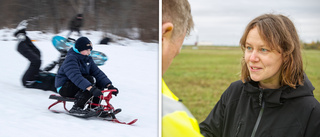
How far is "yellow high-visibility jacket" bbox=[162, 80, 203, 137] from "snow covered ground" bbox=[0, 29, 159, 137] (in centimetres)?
8

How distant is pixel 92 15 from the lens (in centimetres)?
91

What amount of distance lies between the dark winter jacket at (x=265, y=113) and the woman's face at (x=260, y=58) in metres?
0.08

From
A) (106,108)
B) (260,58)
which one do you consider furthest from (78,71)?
(260,58)

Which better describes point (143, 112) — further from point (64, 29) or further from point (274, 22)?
point (274, 22)

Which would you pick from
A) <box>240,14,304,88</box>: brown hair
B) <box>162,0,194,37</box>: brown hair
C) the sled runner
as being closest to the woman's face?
<box>240,14,304,88</box>: brown hair

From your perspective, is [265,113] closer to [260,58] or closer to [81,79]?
[260,58]

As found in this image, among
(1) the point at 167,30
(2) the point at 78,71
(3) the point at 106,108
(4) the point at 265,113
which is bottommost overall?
(4) the point at 265,113

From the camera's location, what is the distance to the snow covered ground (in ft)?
2.88

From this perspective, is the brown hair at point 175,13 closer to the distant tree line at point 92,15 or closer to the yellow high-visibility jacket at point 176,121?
the distant tree line at point 92,15

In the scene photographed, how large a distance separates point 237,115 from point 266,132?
161 millimetres

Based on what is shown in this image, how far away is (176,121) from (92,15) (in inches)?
15.4

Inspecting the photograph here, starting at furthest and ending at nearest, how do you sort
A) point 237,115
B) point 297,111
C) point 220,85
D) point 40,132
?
point 220,85, point 237,115, point 297,111, point 40,132

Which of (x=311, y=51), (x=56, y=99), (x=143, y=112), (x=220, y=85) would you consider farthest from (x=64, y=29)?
(x=311, y=51)

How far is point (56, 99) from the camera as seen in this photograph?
2.99 feet
